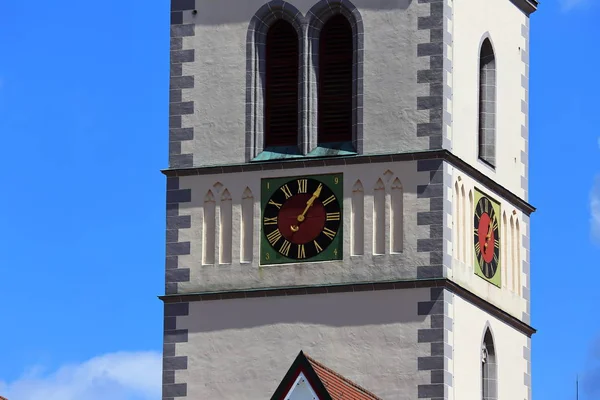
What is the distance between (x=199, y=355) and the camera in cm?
5719

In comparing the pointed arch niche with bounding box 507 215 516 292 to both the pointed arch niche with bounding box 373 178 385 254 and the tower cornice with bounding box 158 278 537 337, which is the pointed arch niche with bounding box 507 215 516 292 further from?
the pointed arch niche with bounding box 373 178 385 254

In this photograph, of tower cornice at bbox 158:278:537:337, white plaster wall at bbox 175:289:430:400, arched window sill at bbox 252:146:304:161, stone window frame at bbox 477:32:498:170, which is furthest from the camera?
stone window frame at bbox 477:32:498:170

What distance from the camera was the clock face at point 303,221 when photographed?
56875 mm

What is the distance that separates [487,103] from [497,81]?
481 mm

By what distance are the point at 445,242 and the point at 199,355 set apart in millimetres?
4372

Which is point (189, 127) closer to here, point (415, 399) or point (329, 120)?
point (329, 120)

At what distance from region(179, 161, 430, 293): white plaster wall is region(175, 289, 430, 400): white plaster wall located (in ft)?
0.99

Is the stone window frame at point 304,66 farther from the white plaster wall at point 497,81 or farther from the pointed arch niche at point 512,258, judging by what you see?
the pointed arch niche at point 512,258

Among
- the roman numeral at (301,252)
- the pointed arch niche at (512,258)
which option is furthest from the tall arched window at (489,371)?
the roman numeral at (301,252)

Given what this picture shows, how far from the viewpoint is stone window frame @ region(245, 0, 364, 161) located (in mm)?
57438

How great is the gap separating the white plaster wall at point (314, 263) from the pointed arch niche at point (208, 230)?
71 millimetres

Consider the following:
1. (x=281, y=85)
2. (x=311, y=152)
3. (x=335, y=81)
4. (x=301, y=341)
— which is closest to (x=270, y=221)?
(x=311, y=152)

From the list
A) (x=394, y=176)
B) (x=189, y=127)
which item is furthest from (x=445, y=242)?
(x=189, y=127)

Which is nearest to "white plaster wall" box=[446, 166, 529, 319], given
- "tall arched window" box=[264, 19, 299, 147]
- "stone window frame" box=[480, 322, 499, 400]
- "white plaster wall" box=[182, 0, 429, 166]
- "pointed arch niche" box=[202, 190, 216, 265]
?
"stone window frame" box=[480, 322, 499, 400]
